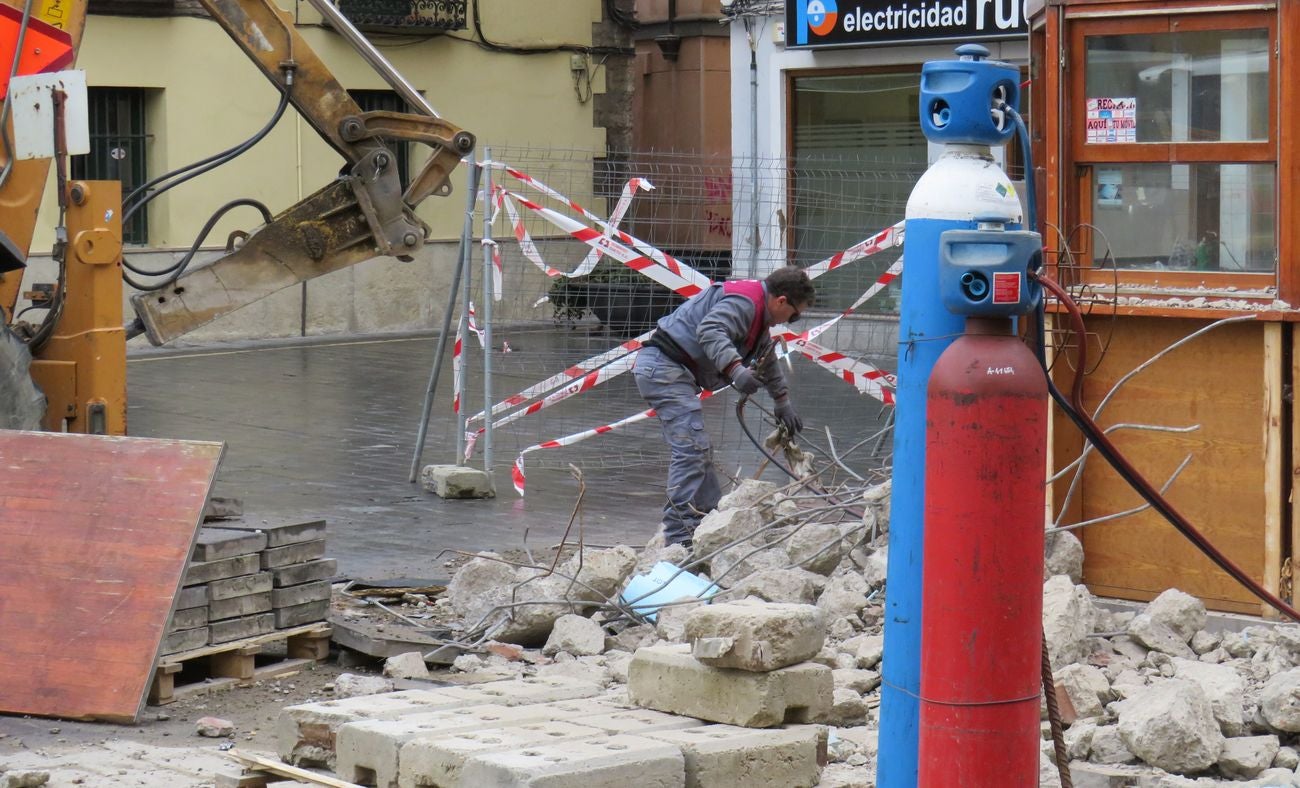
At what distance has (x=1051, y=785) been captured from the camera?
4.67 metres

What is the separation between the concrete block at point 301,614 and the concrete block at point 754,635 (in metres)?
2.54

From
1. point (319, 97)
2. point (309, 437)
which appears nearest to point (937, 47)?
point (309, 437)

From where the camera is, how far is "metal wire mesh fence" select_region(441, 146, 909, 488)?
11359 millimetres

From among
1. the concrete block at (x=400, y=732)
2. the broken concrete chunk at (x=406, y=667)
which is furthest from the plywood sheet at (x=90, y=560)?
the concrete block at (x=400, y=732)

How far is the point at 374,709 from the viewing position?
15.6 feet

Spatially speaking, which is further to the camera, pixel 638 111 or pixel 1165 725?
pixel 638 111

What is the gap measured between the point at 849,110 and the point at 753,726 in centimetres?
1463

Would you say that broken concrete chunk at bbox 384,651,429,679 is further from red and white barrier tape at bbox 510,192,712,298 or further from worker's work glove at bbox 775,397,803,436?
red and white barrier tape at bbox 510,192,712,298

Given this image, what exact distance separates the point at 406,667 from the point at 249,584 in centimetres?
69

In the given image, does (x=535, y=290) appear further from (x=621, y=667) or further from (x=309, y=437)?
(x=621, y=667)

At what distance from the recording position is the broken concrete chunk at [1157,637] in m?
5.78

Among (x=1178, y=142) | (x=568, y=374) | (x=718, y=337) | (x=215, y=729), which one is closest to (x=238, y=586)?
(x=215, y=729)

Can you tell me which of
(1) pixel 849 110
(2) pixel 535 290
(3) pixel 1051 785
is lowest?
(3) pixel 1051 785

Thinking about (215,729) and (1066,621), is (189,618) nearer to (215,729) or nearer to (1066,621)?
(215,729)
